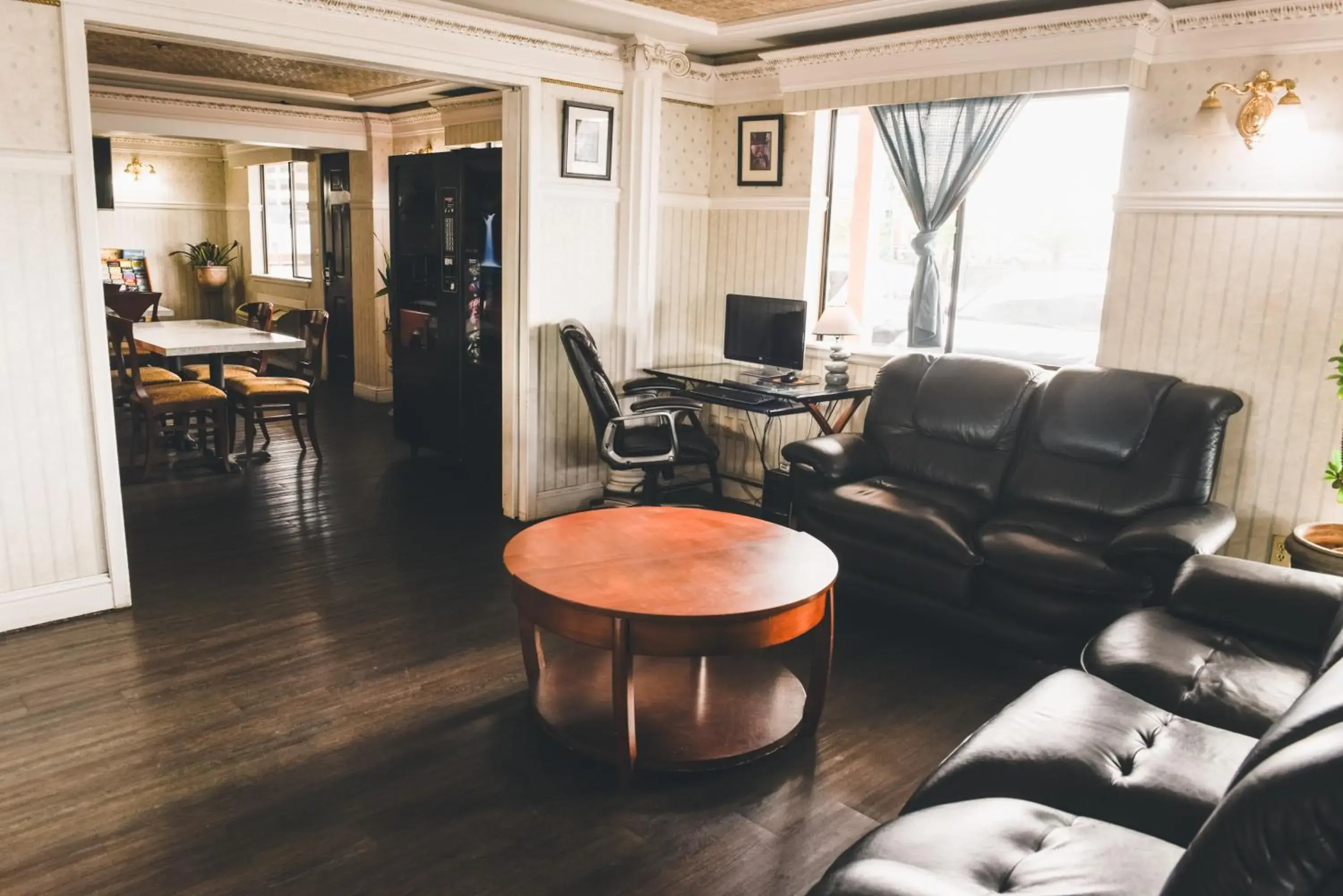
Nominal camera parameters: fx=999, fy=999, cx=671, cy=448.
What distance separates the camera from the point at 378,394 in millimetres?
8594

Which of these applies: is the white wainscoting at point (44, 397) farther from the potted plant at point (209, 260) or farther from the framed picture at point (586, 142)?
the potted plant at point (209, 260)

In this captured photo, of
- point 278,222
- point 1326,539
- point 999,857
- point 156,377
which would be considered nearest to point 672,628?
point 999,857

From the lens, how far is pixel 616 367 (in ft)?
18.4

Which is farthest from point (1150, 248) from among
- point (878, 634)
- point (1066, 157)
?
point (878, 634)

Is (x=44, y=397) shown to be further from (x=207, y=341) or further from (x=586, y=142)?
(x=586, y=142)

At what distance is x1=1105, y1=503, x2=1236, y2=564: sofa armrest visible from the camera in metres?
3.29

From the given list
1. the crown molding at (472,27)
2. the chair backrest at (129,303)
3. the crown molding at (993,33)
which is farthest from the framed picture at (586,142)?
the chair backrest at (129,303)

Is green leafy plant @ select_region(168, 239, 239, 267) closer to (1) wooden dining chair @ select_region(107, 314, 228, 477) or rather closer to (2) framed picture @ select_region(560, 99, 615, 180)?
(1) wooden dining chair @ select_region(107, 314, 228, 477)

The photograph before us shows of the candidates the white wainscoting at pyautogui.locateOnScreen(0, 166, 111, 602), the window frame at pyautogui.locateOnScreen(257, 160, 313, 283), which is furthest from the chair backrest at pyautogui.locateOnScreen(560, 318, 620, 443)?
the window frame at pyautogui.locateOnScreen(257, 160, 313, 283)

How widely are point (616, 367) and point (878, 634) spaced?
2334mm

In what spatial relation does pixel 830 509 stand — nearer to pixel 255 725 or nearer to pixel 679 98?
pixel 255 725

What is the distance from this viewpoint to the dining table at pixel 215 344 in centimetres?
603

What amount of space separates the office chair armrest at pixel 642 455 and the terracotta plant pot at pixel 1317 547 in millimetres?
2666

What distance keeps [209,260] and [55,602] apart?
8264 millimetres
